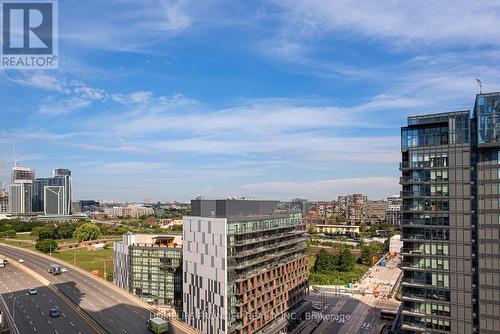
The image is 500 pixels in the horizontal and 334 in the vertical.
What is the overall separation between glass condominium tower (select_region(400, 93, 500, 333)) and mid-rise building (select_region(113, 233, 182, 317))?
5996cm

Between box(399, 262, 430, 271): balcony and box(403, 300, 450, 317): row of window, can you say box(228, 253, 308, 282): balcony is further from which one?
box(399, 262, 430, 271): balcony

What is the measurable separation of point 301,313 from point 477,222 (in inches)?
2188

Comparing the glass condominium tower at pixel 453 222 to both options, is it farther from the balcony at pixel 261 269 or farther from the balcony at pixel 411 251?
the balcony at pixel 261 269

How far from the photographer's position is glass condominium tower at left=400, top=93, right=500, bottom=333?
2277 inches

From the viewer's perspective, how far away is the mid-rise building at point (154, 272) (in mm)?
102188

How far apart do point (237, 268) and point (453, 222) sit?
38602 mm

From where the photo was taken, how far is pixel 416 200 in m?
64.1

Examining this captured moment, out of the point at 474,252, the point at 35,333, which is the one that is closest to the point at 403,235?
the point at 474,252

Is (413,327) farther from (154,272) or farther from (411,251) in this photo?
(154,272)

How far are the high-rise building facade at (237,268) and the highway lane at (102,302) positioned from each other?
1371 centimetres

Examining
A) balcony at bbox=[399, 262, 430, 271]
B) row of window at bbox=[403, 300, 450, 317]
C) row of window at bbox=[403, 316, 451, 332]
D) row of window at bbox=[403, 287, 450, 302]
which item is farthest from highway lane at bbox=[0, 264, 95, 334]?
balcony at bbox=[399, 262, 430, 271]

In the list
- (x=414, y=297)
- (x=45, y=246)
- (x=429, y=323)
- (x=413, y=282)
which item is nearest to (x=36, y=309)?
(x=414, y=297)

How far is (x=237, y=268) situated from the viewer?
73.1 meters

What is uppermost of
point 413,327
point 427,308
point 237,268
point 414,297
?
point 237,268
